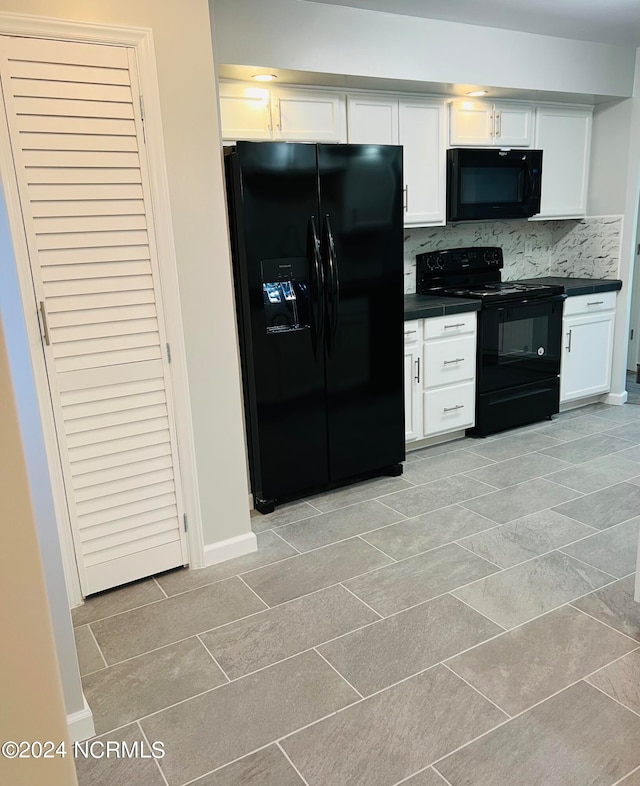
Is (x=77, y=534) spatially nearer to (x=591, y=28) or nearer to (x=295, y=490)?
(x=295, y=490)

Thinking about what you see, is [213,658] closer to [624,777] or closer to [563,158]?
[624,777]

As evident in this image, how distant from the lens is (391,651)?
210 centimetres

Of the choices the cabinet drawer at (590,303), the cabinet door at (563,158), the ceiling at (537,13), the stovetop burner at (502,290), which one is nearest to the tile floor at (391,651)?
the stovetop burner at (502,290)

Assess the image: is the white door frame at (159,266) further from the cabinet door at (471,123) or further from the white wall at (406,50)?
the cabinet door at (471,123)

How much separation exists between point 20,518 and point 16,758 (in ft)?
1.05

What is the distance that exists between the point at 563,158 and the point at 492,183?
2.59 ft

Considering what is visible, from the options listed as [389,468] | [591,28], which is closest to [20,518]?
[389,468]

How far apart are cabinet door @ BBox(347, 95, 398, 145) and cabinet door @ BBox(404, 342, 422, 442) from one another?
1237 millimetres

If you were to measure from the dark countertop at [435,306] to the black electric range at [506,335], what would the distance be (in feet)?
0.34

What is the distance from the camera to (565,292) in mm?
4344

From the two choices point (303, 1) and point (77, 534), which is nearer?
point (77, 534)

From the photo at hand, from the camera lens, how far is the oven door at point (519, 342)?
4035mm

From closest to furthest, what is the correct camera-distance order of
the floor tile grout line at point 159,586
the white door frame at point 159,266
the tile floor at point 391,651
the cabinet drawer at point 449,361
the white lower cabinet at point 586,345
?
the tile floor at point 391,651, the white door frame at point 159,266, the floor tile grout line at point 159,586, the cabinet drawer at point 449,361, the white lower cabinet at point 586,345

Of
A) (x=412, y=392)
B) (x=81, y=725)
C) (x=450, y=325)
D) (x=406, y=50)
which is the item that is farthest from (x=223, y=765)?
(x=406, y=50)
